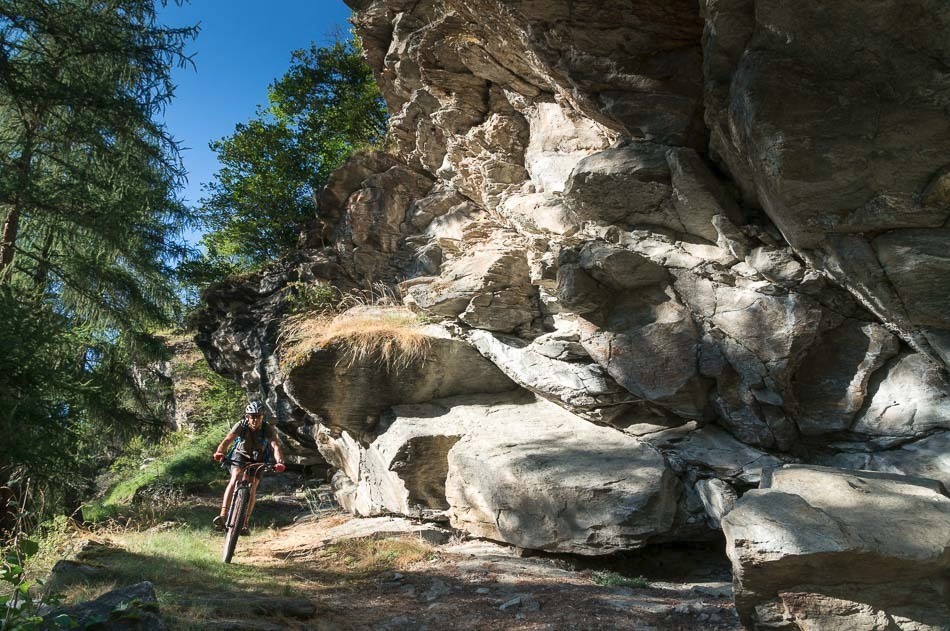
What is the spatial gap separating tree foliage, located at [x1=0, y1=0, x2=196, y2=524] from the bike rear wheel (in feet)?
5.49

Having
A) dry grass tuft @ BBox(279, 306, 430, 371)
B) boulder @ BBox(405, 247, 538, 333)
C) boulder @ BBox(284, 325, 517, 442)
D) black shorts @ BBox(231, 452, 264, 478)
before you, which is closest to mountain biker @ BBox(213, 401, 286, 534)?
black shorts @ BBox(231, 452, 264, 478)

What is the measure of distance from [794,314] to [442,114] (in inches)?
229

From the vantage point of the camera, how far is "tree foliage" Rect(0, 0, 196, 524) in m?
7.02

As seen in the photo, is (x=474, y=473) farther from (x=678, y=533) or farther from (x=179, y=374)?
(x=179, y=374)

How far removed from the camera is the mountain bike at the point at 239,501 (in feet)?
21.6

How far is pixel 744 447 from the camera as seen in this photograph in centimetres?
682

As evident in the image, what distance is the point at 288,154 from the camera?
14797 mm

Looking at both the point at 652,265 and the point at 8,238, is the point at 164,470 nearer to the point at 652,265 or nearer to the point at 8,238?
the point at 8,238

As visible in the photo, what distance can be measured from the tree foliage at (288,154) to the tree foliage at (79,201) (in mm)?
3935

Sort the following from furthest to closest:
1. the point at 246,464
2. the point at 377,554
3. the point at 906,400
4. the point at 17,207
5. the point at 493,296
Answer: the point at 493,296 → the point at 17,207 → the point at 377,554 → the point at 246,464 → the point at 906,400

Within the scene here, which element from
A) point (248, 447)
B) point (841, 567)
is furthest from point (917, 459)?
point (248, 447)

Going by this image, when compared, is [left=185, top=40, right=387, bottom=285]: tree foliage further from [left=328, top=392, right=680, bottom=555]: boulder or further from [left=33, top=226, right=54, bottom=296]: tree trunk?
[left=328, top=392, right=680, bottom=555]: boulder

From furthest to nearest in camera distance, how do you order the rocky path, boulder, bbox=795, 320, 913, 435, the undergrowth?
the undergrowth
boulder, bbox=795, 320, 913, 435
the rocky path

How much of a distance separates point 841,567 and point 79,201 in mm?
9416
